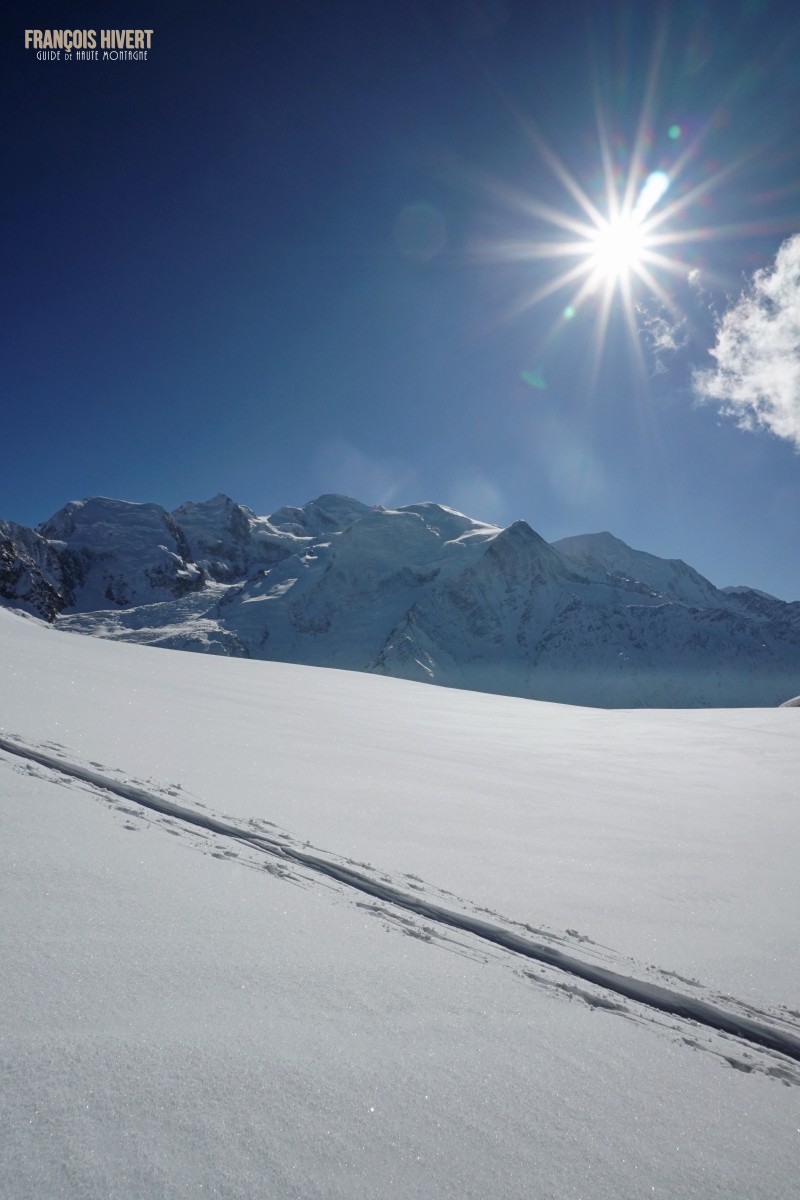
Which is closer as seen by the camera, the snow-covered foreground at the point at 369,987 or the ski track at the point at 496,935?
the snow-covered foreground at the point at 369,987

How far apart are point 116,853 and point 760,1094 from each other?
9.14ft

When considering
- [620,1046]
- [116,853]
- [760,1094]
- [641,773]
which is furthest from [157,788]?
[641,773]

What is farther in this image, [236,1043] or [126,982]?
[126,982]

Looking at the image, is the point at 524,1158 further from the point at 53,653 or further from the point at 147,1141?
the point at 53,653

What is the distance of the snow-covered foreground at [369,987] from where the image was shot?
4.39ft

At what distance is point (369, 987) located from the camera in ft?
6.56

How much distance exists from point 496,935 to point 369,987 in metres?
0.80

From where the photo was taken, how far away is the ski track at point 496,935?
2178 millimetres

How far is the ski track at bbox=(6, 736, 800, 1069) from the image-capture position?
7.14 feet

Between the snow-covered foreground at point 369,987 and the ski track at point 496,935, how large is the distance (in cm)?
2

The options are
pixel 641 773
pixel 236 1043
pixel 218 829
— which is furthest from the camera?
pixel 641 773

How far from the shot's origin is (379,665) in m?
173

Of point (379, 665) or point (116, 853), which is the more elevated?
point (379, 665)

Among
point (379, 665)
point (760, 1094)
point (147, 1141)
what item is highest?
point (379, 665)
